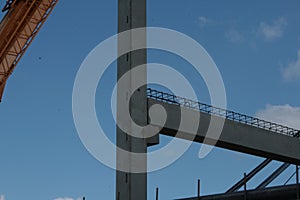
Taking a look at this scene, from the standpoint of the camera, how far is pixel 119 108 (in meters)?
31.9

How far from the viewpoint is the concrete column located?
102 feet

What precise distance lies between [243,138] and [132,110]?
7782 mm

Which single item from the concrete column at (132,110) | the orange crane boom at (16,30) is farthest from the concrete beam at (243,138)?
the orange crane boom at (16,30)

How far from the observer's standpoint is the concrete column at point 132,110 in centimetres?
3122

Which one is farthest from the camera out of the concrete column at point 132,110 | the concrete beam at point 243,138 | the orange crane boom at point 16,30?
the concrete beam at point 243,138

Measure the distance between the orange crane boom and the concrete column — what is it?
465cm

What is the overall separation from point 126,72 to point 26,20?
5.83 metres

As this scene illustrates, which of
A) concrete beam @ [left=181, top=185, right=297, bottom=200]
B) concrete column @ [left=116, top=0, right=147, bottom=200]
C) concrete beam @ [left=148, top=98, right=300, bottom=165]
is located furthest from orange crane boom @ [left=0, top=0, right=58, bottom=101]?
concrete beam @ [left=181, top=185, right=297, bottom=200]

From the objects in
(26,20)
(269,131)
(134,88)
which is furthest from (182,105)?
(26,20)

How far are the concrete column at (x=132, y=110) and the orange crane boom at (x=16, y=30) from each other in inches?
183

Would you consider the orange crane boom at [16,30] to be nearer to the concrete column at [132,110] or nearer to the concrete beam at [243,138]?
the concrete column at [132,110]

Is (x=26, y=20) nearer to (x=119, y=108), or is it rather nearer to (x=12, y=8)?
(x=12, y=8)

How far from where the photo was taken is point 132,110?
104 ft

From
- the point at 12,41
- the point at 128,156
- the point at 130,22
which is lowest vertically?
the point at 128,156
